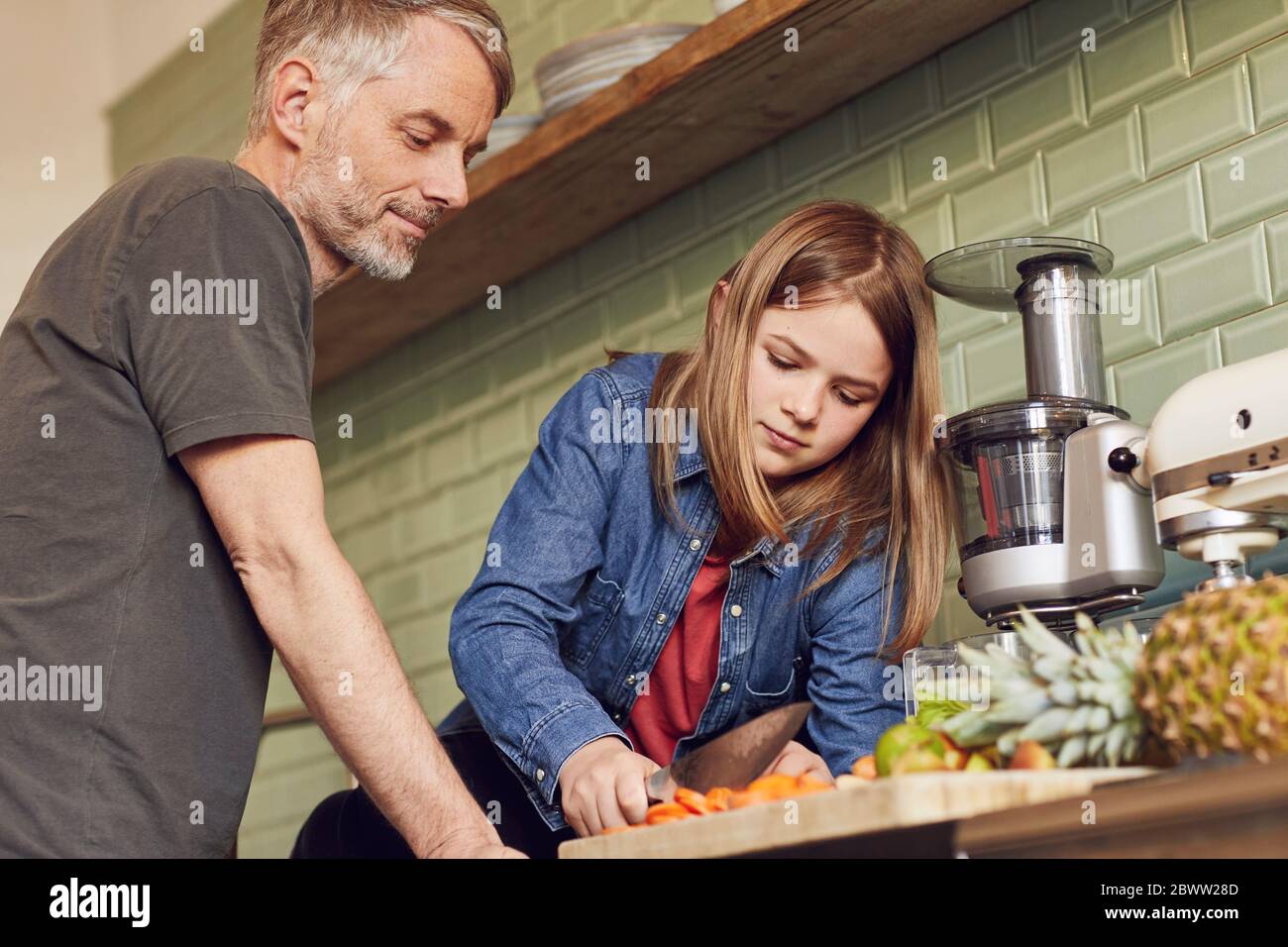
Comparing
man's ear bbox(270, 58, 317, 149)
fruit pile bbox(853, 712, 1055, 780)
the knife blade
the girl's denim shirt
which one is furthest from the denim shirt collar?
fruit pile bbox(853, 712, 1055, 780)

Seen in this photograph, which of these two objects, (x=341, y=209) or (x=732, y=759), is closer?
(x=732, y=759)

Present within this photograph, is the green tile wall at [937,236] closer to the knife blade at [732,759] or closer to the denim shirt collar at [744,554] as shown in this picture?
the denim shirt collar at [744,554]

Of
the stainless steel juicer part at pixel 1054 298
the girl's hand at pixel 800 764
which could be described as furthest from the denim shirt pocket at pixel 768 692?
the stainless steel juicer part at pixel 1054 298

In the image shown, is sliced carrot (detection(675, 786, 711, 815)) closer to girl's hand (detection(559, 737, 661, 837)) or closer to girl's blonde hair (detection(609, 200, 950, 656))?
girl's hand (detection(559, 737, 661, 837))

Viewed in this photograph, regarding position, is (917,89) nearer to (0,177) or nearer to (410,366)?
(410,366)

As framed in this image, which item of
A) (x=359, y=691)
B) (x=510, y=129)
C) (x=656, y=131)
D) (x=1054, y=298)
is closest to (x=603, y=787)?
(x=359, y=691)

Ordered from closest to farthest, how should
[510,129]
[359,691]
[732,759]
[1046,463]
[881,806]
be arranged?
[881,806]
[359,691]
[732,759]
[1046,463]
[510,129]

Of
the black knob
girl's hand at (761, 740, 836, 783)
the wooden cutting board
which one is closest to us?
the wooden cutting board

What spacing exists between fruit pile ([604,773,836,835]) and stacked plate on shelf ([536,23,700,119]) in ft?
5.01

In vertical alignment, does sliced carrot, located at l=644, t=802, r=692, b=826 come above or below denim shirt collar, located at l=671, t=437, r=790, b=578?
below

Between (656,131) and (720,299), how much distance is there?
0.58 m

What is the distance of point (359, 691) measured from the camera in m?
1.29

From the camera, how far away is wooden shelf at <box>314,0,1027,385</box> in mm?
2189

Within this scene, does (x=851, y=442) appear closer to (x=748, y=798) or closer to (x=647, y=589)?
(x=647, y=589)
